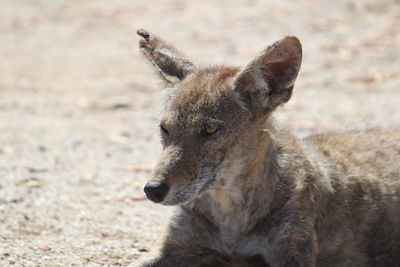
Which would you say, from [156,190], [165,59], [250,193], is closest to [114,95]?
[165,59]

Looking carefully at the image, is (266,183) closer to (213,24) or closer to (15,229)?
(15,229)

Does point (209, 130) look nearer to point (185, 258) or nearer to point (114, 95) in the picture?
point (185, 258)

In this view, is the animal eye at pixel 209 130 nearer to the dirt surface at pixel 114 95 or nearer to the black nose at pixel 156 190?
the black nose at pixel 156 190

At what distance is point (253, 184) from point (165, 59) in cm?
114

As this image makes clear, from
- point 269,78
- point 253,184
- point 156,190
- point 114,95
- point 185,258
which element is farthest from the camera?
point 114,95

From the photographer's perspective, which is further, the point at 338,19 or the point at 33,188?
the point at 338,19

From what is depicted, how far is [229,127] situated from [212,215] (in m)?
0.66

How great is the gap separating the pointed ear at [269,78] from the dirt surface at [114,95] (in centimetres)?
79

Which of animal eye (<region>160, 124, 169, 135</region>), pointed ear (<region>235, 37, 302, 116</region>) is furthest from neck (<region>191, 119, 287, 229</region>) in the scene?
animal eye (<region>160, 124, 169, 135</region>)

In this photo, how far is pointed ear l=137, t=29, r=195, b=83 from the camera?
580cm

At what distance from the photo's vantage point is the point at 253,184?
5.45 m

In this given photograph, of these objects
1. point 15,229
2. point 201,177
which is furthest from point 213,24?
point 201,177

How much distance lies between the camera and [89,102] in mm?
11445

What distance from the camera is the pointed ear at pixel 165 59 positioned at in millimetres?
5805
